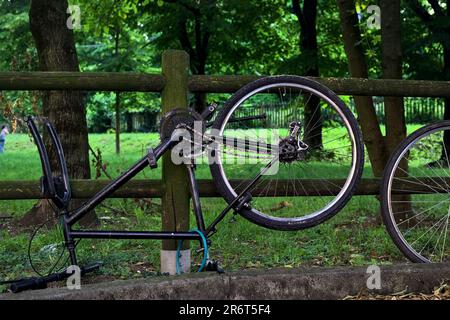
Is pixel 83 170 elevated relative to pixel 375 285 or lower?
elevated

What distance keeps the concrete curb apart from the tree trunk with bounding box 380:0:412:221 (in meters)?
2.29

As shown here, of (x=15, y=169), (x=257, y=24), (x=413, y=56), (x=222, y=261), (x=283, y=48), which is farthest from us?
(x=283, y=48)

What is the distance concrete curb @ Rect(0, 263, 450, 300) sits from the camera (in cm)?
264

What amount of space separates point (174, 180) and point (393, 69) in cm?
270

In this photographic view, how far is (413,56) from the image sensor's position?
12.9 metres

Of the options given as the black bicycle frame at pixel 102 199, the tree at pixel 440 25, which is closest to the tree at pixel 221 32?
the tree at pixel 440 25

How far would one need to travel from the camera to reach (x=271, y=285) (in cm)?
281

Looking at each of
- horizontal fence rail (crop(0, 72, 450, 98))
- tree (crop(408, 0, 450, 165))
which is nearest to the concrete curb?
horizontal fence rail (crop(0, 72, 450, 98))

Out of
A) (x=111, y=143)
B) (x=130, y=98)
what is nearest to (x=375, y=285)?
(x=130, y=98)

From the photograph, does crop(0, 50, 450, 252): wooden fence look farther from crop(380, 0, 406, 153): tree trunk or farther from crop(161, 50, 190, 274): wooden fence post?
crop(380, 0, 406, 153): tree trunk

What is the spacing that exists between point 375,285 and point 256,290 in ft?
1.98

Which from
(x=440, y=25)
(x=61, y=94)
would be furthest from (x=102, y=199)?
(x=440, y=25)
